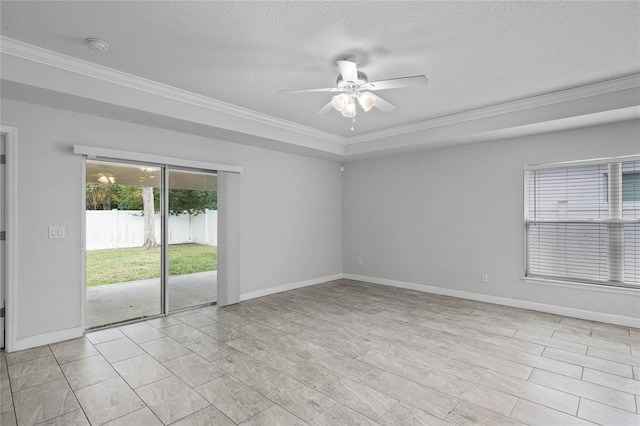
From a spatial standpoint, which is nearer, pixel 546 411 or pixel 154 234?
pixel 546 411

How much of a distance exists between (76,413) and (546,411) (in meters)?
3.24

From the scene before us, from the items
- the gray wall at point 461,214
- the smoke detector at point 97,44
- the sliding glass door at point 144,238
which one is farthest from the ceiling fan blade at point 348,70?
the gray wall at point 461,214

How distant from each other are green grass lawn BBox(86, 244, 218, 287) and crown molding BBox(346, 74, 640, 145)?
3.44 meters

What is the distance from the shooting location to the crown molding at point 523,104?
11.3 ft

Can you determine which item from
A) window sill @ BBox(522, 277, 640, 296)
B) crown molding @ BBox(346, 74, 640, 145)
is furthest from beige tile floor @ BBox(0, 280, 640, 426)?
crown molding @ BBox(346, 74, 640, 145)

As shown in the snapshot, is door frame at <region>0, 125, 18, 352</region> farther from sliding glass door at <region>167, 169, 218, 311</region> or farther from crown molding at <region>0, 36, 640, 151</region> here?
sliding glass door at <region>167, 169, 218, 311</region>

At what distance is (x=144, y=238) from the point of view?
4.34m

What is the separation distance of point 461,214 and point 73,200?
5.35m

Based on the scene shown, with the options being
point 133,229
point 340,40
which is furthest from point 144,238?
point 340,40

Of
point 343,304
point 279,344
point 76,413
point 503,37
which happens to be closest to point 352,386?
point 279,344

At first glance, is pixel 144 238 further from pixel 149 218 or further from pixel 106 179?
pixel 106 179

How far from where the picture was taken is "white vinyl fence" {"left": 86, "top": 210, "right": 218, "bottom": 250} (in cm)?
395

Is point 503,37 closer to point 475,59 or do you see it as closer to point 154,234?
point 475,59

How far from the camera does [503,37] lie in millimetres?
2682
